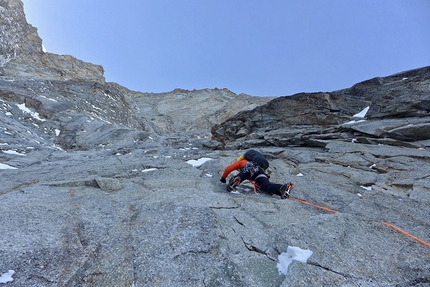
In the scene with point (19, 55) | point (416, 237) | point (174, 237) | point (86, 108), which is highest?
point (19, 55)

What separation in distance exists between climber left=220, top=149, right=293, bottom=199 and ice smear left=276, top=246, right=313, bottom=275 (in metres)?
2.79

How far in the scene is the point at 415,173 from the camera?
827cm

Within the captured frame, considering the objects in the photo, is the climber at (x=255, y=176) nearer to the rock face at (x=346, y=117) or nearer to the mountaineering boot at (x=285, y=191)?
the mountaineering boot at (x=285, y=191)

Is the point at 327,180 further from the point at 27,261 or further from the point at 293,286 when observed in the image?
the point at 27,261

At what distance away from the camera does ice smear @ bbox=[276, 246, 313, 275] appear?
3.88m

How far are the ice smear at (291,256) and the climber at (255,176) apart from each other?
9.16 feet

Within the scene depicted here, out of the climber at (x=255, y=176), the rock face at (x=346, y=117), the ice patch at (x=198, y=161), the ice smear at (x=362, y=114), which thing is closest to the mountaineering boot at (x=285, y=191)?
the climber at (x=255, y=176)

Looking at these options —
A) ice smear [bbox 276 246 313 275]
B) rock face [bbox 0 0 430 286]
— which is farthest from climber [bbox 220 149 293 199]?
ice smear [bbox 276 246 313 275]

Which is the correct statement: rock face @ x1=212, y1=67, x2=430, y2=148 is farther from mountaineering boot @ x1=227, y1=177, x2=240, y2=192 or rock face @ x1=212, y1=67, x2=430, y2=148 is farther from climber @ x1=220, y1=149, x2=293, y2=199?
mountaineering boot @ x1=227, y1=177, x2=240, y2=192

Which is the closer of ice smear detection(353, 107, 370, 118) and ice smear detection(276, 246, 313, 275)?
ice smear detection(276, 246, 313, 275)

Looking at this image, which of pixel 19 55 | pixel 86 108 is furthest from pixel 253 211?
pixel 19 55

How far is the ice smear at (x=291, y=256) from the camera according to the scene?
3880mm

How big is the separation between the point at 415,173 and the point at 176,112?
44.3m

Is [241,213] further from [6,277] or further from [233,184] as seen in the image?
[6,277]
